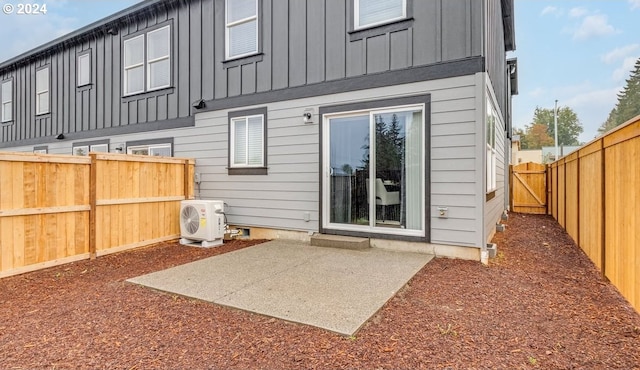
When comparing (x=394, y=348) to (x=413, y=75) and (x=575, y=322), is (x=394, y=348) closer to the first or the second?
(x=575, y=322)

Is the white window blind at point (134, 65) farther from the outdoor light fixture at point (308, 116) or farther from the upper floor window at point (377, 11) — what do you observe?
the upper floor window at point (377, 11)

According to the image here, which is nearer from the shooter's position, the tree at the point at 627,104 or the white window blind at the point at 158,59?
the white window blind at the point at 158,59

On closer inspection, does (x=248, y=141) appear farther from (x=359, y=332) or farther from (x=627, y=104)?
(x=627, y=104)

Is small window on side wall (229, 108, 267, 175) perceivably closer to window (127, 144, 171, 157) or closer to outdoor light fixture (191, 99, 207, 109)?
outdoor light fixture (191, 99, 207, 109)

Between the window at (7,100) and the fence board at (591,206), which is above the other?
the window at (7,100)

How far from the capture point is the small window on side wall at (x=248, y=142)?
6.86 meters

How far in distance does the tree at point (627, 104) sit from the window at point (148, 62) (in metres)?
53.8

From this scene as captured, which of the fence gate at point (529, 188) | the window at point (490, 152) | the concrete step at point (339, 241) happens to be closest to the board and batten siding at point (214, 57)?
the window at point (490, 152)

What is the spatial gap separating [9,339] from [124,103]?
7783 mm

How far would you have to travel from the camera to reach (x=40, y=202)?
488cm

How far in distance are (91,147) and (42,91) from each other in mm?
3430

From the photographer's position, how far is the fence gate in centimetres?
1154

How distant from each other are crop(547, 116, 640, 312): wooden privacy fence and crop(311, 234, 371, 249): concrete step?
3.07 meters

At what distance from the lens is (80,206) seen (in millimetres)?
5355
